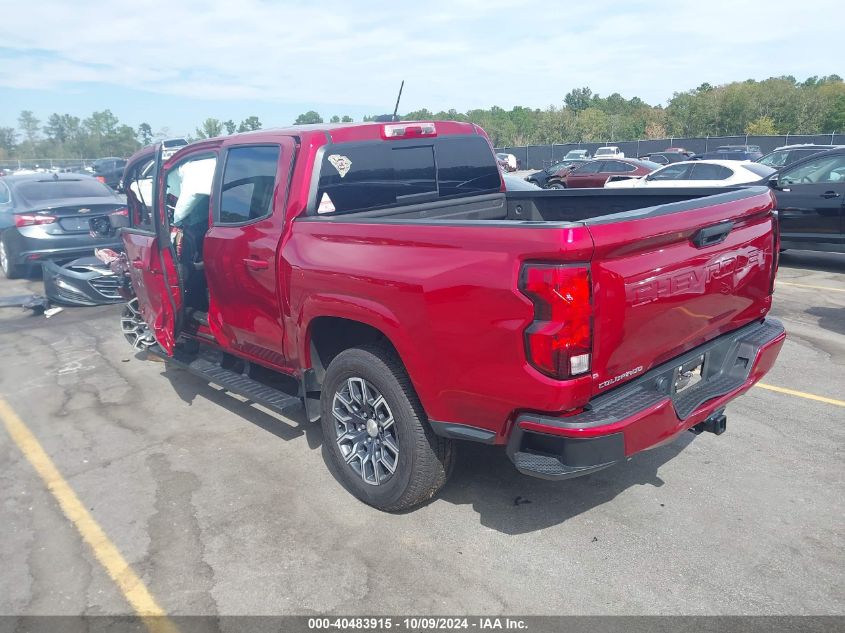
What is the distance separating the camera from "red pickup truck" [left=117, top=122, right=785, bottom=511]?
8.93 ft

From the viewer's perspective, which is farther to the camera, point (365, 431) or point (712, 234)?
point (365, 431)

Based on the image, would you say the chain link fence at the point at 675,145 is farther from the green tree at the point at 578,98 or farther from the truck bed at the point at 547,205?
the green tree at the point at 578,98

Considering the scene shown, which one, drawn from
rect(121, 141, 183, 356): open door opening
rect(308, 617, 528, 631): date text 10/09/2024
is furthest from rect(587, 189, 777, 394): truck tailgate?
rect(121, 141, 183, 356): open door opening

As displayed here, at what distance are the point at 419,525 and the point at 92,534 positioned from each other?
182 cm

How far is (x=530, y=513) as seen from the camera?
3664 mm

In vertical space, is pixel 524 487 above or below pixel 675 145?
below

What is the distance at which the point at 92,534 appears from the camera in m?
3.63

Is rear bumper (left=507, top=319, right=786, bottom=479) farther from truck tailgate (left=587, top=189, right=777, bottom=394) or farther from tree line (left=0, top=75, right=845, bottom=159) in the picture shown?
tree line (left=0, top=75, right=845, bottom=159)

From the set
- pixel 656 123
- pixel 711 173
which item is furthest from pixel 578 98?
pixel 711 173

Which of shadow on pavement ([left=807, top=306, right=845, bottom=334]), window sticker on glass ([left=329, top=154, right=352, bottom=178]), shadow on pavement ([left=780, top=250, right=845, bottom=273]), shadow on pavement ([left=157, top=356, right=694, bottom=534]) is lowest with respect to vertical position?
shadow on pavement ([left=780, top=250, right=845, bottom=273])

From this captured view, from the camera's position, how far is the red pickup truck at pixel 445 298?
2.72 metres

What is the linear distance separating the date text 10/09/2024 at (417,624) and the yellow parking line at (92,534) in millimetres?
684

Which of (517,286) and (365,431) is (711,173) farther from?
(517,286)

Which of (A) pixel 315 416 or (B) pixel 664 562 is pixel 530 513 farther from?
(A) pixel 315 416
